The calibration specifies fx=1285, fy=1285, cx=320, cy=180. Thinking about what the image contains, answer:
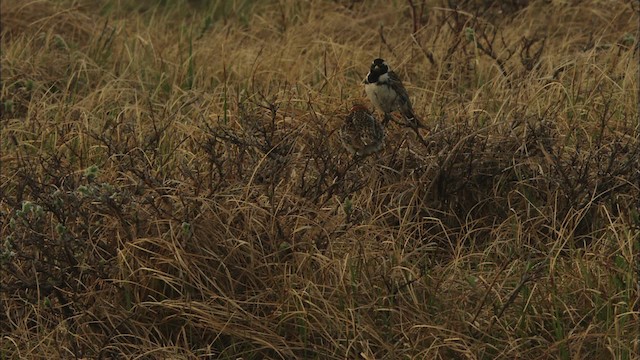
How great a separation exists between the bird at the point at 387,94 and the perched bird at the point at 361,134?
31cm

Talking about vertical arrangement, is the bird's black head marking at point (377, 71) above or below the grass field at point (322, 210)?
above

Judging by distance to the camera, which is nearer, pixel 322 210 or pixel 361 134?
pixel 322 210

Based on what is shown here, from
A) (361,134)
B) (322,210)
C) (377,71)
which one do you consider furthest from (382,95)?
(322,210)

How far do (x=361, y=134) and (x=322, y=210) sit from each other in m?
0.59

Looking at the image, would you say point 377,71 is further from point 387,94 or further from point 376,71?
point 387,94

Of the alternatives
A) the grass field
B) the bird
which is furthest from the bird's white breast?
the grass field

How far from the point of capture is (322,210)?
5.15 m

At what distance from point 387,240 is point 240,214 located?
0.59 metres

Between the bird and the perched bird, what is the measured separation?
314 mm

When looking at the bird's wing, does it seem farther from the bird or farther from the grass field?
the grass field

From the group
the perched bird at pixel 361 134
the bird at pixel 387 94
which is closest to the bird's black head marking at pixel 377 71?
the bird at pixel 387 94

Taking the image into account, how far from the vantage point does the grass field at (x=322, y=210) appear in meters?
4.57

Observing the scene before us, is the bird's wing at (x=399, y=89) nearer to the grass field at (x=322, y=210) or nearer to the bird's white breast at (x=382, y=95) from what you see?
the bird's white breast at (x=382, y=95)

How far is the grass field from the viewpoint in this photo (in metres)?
4.57
